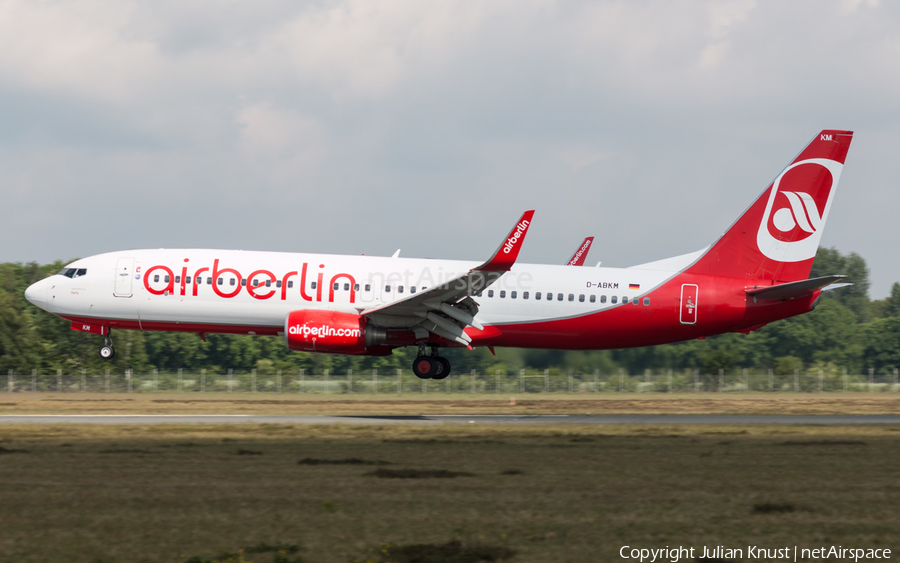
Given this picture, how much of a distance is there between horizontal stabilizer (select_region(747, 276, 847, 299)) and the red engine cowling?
14804 millimetres

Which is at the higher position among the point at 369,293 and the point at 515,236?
the point at 515,236

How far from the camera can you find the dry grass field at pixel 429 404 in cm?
3266

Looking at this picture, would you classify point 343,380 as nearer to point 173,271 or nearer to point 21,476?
point 173,271

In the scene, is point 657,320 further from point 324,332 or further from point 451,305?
point 324,332

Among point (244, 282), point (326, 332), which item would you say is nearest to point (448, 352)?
point (244, 282)

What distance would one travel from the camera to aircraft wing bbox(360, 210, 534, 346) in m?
28.5

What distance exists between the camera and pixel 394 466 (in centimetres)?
1745

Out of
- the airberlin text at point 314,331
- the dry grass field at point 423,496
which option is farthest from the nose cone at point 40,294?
the dry grass field at point 423,496

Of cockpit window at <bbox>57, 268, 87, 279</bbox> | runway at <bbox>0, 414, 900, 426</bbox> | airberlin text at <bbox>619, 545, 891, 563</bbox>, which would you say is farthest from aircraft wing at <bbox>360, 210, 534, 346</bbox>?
airberlin text at <bbox>619, 545, 891, 563</bbox>

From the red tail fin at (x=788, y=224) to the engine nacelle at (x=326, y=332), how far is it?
13134 mm

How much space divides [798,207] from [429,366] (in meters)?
15.8

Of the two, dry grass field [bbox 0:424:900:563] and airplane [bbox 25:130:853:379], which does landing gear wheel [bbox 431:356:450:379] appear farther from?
dry grass field [bbox 0:424:900:563]

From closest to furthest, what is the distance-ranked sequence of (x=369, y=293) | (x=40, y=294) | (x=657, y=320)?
(x=369, y=293)
(x=657, y=320)
(x=40, y=294)

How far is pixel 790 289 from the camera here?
31.2 metres
